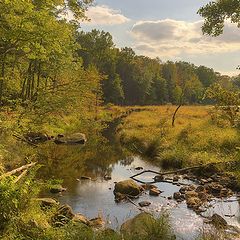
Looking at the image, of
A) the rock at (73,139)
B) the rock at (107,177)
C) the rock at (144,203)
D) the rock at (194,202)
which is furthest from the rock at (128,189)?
the rock at (73,139)

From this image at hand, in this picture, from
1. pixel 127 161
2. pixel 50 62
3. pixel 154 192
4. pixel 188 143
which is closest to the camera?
pixel 154 192

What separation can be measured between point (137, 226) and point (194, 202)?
5179mm

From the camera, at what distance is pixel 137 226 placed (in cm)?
1082

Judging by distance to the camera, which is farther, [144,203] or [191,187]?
[191,187]

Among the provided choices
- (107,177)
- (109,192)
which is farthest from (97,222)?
(107,177)

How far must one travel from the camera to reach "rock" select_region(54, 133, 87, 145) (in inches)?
1206

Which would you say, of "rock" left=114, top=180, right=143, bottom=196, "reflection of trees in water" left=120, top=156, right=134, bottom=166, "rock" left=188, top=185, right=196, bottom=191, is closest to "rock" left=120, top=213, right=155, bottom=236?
"rock" left=114, top=180, right=143, bottom=196

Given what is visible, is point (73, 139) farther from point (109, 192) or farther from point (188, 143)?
point (109, 192)

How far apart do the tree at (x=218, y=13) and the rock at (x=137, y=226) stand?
6.78 m

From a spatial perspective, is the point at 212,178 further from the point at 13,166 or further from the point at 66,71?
the point at 66,71

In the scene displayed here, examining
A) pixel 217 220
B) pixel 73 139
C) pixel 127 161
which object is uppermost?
pixel 217 220

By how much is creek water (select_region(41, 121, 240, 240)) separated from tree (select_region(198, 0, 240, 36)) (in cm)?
623

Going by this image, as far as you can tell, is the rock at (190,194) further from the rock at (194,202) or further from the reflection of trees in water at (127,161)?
the reflection of trees in water at (127,161)

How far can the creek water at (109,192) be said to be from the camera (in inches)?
527
